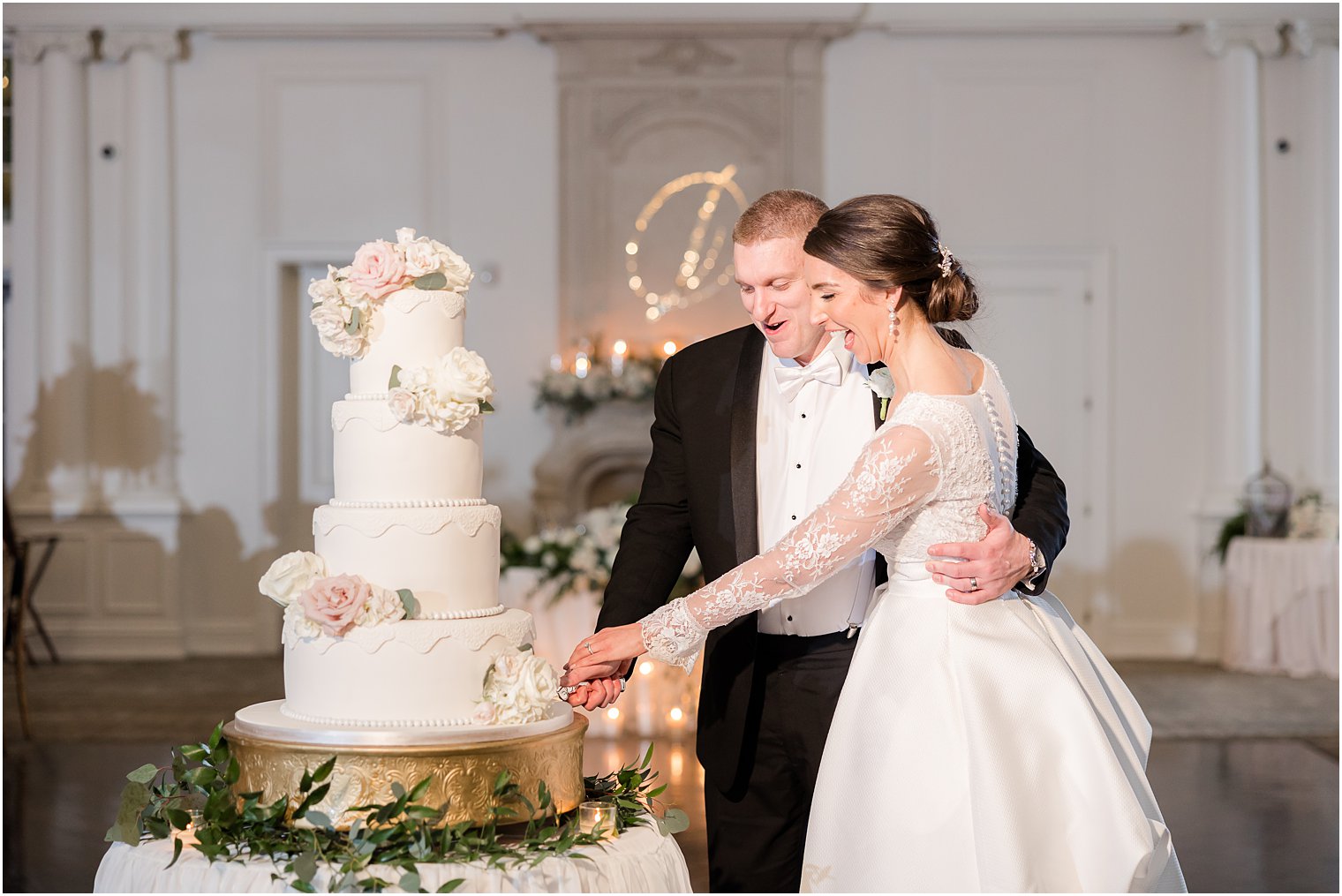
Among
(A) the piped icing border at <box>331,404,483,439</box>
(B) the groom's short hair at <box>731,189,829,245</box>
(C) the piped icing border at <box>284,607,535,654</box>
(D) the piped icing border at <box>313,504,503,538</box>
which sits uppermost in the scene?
(B) the groom's short hair at <box>731,189,829,245</box>

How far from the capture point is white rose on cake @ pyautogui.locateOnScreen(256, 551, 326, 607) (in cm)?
228

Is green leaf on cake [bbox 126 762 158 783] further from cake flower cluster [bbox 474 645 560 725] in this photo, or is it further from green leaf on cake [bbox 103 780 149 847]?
cake flower cluster [bbox 474 645 560 725]

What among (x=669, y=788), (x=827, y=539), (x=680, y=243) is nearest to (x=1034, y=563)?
(x=827, y=539)

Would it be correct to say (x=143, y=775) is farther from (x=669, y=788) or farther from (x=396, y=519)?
(x=669, y=788)

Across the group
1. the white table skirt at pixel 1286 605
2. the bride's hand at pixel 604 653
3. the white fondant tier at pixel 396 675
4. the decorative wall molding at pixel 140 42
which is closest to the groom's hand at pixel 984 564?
the bride's hand at pixel 604 653

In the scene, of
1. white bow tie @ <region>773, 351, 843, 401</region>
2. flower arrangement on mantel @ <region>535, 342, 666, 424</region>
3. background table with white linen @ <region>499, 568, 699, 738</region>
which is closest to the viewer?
white bow tie @ <region>773, 351, 843, 401</region>

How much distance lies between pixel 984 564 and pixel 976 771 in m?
0.36

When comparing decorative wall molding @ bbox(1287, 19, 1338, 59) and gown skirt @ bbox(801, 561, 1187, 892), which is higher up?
decorative wall molding @ bbox(1287, 19, 1338, 59)

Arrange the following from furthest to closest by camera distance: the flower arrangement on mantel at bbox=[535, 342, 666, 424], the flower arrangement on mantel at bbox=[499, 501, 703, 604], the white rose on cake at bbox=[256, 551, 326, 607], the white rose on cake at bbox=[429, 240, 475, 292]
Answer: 1. the flower arrangement on mantel at bbox=[535, 342, 666, 424]
2. the flower arrangement on mantel at bbox=[499, 501, 703, 604]
3. the white rose on cake at bbox=[429, 240, 475, 292]
4. the white rose on cake at bbox=[256, 551, 326, 607]

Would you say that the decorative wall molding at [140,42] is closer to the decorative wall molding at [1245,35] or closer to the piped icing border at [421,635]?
the decorative wall molding at [1245,35]

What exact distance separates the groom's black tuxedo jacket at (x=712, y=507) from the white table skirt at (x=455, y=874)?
21.0 inches

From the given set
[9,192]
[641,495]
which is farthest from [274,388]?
[641,495]

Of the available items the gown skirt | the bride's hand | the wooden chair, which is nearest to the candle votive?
the bride's hand

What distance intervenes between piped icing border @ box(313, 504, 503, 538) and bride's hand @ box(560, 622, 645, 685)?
1.14 ft
